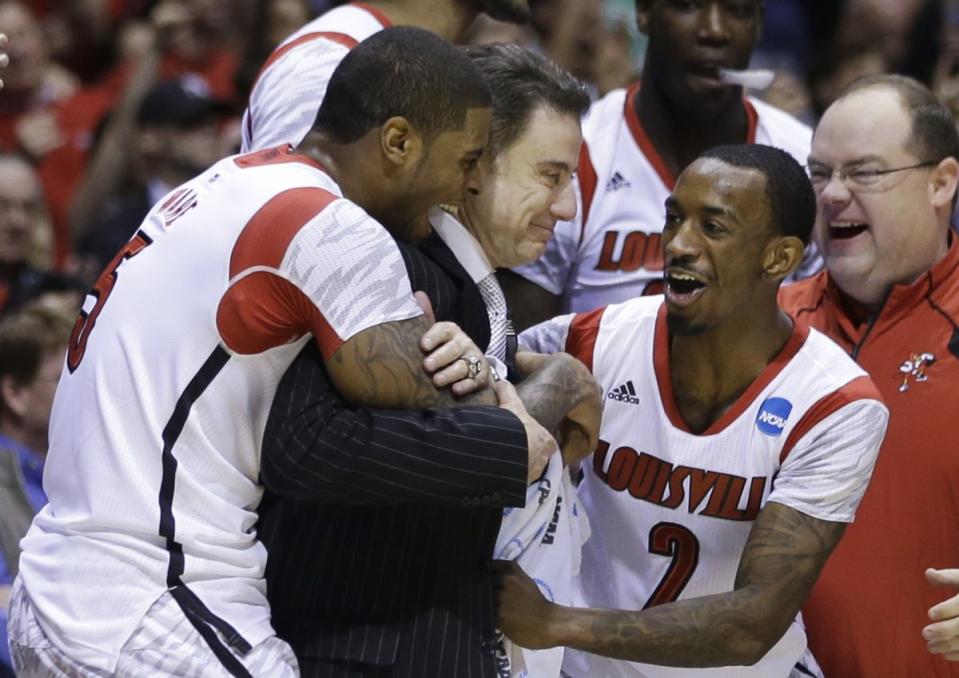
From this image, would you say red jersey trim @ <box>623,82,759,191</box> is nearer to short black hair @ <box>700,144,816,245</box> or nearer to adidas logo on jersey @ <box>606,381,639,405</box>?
short black hair @ <box>700,144,816,245</box>

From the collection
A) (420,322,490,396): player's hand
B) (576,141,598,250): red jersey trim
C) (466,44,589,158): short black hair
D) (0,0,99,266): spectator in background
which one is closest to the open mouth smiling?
(466,44,589,158): short black hair

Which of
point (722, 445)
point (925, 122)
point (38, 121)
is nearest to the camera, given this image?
point (722, 445)

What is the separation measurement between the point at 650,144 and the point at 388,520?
2219 millimetres

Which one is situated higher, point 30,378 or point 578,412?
point 578,412

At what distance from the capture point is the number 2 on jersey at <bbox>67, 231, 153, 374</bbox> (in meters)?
3.02

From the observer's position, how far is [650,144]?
496 centimetres

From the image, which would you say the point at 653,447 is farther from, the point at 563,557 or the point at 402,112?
the point at 402,112

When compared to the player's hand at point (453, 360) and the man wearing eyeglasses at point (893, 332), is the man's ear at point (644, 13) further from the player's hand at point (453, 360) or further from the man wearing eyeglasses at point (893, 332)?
the player's hand at point (453, 360)

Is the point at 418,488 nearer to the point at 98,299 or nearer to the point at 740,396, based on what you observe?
the point at 98,299

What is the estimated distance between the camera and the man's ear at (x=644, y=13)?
5.13 meters

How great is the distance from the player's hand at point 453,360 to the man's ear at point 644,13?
7.91ft

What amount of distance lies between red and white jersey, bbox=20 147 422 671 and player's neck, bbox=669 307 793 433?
3.22ft

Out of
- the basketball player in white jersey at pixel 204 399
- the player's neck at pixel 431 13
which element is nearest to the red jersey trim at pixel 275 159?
the basketball player in white jersey at pixel 204 399

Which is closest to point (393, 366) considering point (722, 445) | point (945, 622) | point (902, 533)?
point (722, 445)
